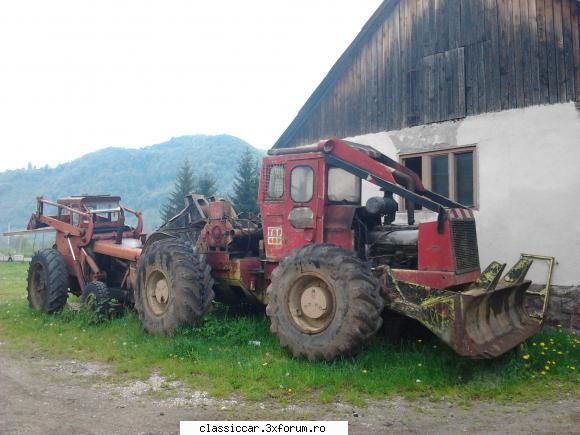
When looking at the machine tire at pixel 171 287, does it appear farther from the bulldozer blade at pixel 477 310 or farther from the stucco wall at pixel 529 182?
the stucco wall at pixel 529 182

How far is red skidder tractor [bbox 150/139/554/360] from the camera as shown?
19.8 feet

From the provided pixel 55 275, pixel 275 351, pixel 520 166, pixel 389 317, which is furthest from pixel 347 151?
pixel 55 275

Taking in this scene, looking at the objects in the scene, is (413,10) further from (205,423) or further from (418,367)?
(205,423)

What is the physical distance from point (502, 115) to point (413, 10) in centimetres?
319

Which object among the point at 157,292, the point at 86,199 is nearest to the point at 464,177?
the point at 157,292

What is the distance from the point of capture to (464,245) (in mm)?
6629

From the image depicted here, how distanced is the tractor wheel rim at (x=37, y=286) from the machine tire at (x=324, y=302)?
6.22m

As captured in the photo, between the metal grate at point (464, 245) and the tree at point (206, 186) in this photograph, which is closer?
the metal grate at point (464, 245)

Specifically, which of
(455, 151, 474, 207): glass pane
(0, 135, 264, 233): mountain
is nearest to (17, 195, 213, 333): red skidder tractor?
(455, 151, 474, 207): glass pane

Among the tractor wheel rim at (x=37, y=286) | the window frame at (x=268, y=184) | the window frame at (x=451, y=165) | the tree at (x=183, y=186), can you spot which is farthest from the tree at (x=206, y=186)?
the window frame at (x=268, y=184)

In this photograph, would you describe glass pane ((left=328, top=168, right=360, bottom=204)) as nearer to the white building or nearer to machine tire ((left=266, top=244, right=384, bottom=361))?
machine tire ((left=266, top=244, right=384, bottom=361))

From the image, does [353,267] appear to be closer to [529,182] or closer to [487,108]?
[529,182]

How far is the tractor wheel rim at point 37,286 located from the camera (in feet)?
35.2

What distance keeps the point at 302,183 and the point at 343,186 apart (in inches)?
24.3
